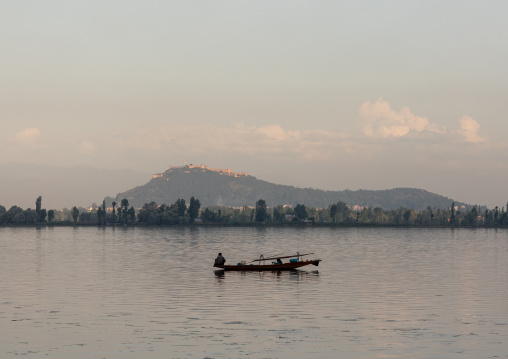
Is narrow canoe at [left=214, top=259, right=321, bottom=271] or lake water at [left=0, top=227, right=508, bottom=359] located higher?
narrow canoe at [left=214, top=259, right=321, bottom=271]

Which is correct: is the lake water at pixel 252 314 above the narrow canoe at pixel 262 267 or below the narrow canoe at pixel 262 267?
below

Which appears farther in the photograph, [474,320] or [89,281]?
[89,281]

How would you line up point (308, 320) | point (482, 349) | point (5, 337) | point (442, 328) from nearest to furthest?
point (482, 349) < point (5, 337) < point (442, 328) < point (308, 320)

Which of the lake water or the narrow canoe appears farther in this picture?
the narrow canoe

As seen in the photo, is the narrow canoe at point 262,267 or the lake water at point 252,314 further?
the narrow canoe at point 262,267

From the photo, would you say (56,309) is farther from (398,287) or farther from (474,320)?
(398,287)

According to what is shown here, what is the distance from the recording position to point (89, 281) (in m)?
88.5

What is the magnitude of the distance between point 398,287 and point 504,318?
25.4 m

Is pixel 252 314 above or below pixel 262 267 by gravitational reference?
below

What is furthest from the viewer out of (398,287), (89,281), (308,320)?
(89,281)

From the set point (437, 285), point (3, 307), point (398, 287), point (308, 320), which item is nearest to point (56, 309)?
point (3, 307)

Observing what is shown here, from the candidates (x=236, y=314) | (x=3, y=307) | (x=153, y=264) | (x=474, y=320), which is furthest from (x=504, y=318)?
(x=153, y=264)

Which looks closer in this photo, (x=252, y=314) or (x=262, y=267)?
(x=252, y=314)

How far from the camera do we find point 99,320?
177 ft
